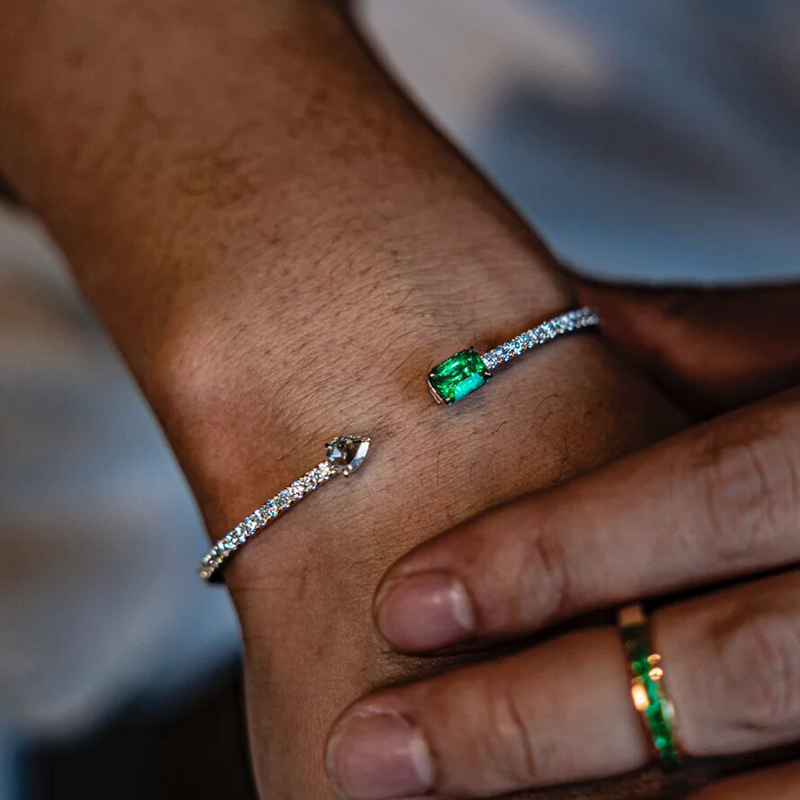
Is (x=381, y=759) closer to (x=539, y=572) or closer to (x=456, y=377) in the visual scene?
(x=539, y=572)

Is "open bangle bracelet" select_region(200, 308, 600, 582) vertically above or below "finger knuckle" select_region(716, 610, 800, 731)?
above

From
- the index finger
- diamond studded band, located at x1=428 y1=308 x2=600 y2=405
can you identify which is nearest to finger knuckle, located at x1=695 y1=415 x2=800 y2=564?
the index finger

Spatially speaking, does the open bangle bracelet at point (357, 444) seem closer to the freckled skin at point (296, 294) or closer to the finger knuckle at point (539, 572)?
the freckled skin at point (296, 294)

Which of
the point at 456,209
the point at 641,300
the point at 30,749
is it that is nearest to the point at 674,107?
the point at 641,300

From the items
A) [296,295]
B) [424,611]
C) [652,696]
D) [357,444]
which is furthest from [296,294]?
[652,696]

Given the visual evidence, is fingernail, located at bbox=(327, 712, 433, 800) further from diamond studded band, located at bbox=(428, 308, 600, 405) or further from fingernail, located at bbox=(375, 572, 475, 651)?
diamond studded band, located at bbox=(428, 308, 600, 405)
